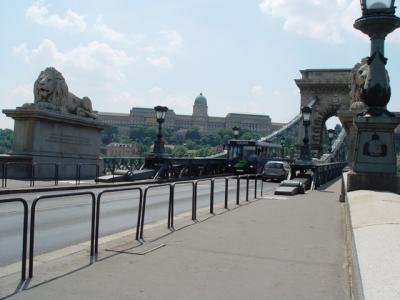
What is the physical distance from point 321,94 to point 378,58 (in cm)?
6294

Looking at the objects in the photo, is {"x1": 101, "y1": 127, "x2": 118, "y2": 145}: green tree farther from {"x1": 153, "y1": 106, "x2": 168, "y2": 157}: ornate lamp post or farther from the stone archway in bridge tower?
{"x1": 153, "y1": 106, "x2": 168, "y2": 157}: ornate lamp post

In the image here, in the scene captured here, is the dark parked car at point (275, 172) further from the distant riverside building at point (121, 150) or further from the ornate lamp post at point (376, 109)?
the distant riverside building at point (121, 150)

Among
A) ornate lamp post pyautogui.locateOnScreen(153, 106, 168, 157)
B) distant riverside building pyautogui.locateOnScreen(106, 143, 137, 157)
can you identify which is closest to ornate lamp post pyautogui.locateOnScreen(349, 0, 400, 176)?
ornate lamp post pyautogui.locateOnScreen(153, 106, 168, 157)

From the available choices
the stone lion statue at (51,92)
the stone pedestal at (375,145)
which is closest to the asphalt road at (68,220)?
the stone pedestal at (375,145)

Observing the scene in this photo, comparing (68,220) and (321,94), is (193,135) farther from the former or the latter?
(68,220)

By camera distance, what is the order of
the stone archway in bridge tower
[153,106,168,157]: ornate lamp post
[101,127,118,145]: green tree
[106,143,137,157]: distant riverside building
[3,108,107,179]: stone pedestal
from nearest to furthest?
[3,108,107,179]: stone pedestal → [153,106,168,157]: ornate lamp post → the stone archway in bridge tower → [106,143,137,157]: distant riverside building → [101,127,118,145]: green tree

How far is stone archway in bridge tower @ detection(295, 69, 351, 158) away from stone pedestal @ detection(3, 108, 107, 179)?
4809 cm

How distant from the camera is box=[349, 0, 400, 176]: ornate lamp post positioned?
32.0 feet

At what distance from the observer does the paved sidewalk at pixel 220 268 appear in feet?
16.8

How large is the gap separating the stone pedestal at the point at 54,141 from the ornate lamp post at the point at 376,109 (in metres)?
13.3

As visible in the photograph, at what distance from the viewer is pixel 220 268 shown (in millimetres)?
6207

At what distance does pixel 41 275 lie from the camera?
18.6ft

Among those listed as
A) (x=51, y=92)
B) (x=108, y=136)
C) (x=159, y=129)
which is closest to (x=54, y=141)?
(x=51, y=92)

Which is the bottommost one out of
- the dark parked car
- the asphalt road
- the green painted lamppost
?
the asphalt road
